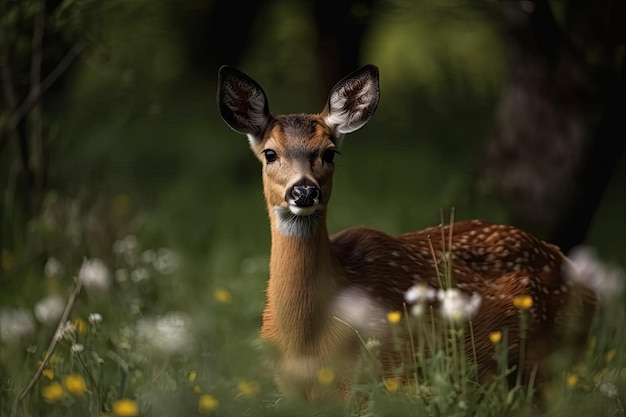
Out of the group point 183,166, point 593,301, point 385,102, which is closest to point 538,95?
point 385,102

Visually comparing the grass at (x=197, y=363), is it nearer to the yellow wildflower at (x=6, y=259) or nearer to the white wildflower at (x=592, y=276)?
the white wildflower at (x=592, y=276)

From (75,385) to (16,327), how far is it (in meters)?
1.42

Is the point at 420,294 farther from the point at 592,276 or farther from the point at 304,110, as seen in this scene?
the point at 304,110

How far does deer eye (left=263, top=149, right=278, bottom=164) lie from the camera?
5.07m

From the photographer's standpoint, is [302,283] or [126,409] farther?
[302,283]

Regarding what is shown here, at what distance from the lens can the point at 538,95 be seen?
7324 mm

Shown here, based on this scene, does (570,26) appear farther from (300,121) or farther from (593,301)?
(300,121)

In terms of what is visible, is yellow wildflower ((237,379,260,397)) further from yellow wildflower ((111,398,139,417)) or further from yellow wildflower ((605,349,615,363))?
yellow wildflower ((605,349,615,363))

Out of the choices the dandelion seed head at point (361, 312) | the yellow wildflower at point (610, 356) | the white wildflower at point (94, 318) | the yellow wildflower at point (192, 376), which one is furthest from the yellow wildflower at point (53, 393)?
the yellow wildflower at point (610, 356)

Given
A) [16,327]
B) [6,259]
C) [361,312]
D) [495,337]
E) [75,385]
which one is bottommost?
[6,259]

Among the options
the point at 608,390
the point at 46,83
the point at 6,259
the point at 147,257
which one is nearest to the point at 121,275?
the point at 147,257

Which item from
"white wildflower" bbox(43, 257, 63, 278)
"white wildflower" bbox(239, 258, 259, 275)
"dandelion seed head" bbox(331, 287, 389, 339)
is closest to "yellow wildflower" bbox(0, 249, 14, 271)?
"white wildflower" bbox(43, 257, 63, 278)

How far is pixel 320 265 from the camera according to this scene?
5172 mm

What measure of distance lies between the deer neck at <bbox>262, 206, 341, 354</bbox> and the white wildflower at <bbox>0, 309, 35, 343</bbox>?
1.62m
